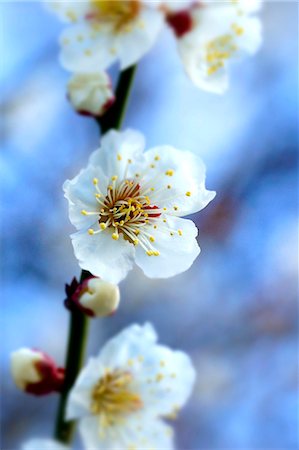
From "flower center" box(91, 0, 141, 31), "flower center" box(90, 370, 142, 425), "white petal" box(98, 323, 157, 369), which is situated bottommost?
"flower center" box(90, 370, 142, 425)

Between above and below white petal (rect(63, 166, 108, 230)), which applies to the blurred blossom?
above

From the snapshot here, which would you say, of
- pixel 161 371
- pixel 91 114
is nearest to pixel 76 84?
pixel 91 114

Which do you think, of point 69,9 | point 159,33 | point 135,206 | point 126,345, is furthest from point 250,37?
point 126,345

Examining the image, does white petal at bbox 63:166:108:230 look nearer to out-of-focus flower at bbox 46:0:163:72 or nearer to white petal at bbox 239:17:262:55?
out-of-focus flower at bbox 46:0:163:72

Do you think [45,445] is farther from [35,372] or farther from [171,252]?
[171,252]

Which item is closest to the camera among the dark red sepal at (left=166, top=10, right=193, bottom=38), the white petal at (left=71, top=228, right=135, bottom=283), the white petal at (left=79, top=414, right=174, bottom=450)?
the white petal at (left=71, top=228, right=135, bottom=283)

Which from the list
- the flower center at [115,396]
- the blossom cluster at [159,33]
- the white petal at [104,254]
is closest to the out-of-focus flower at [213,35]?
the blossom cluster at [159,33]

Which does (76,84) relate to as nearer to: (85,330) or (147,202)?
(147,202)

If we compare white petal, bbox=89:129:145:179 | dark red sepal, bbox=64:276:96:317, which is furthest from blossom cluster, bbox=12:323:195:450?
white petal, bbox=89:129:145:179
